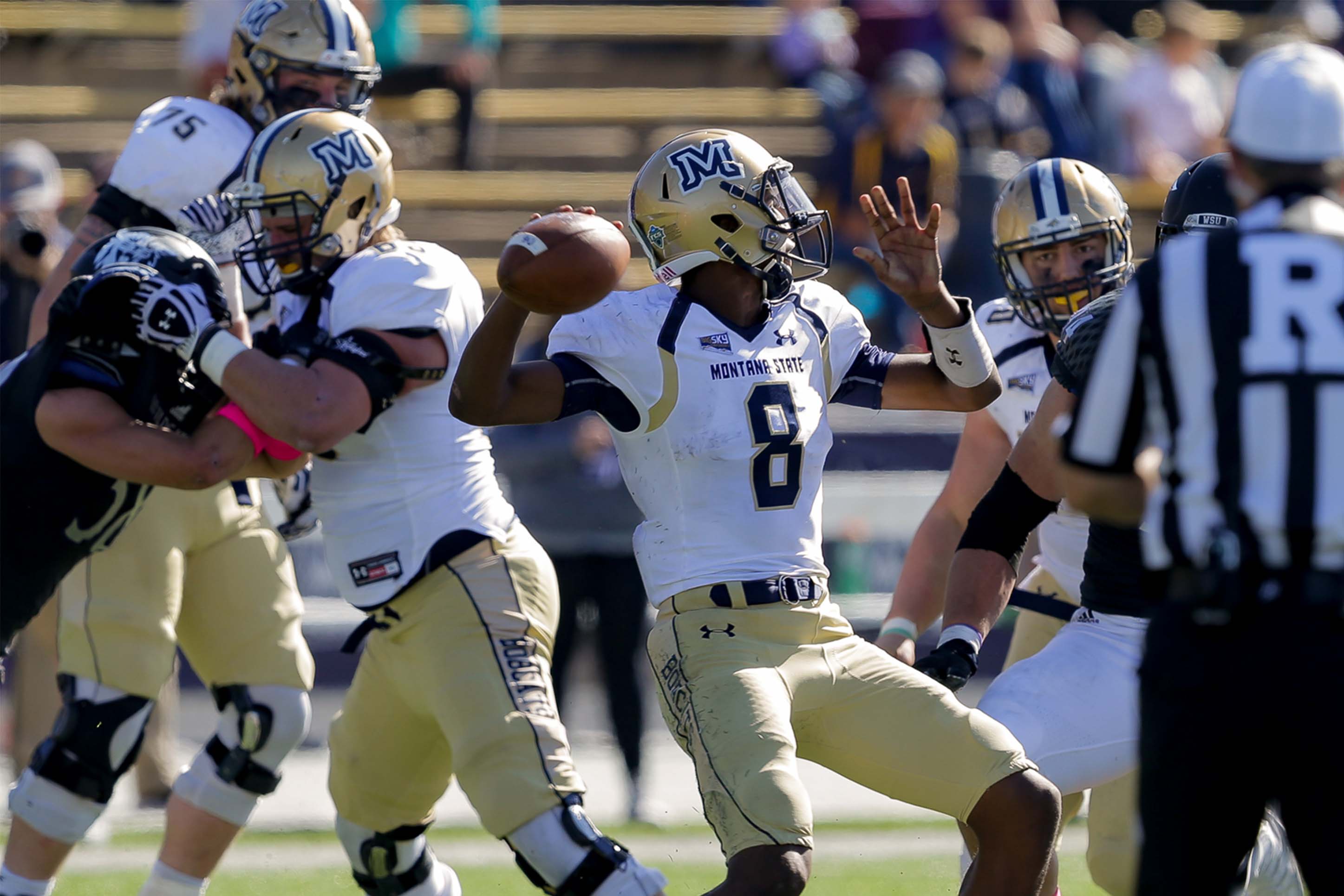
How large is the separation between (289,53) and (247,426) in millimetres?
1455

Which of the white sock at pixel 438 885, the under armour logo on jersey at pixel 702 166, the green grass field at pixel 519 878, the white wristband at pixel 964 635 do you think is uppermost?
the under armour logo on jersey at pixel 702 166

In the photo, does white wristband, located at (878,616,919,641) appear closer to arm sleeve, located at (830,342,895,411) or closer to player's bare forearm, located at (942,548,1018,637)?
player's bare forearm, located at (942,548,1018,637)

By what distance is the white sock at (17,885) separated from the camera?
14.1 ft

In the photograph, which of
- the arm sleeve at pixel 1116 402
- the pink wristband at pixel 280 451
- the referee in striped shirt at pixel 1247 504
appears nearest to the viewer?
the referee in striped shirt at pixel 1247 504

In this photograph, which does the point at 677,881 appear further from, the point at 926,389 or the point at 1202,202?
the point at 1202,202

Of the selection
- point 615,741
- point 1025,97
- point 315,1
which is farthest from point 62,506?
point 1025,97

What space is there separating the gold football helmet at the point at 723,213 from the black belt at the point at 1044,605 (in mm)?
1172

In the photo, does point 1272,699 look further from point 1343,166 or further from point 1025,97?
point 1025,97

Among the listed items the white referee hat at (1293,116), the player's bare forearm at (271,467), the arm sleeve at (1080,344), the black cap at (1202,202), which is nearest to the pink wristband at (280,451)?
the player's bare forearm at (271,467)

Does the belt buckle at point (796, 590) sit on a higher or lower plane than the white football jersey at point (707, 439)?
lower

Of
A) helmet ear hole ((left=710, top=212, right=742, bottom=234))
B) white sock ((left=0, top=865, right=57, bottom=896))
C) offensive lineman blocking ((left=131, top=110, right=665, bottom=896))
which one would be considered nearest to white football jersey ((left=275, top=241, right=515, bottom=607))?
offensive lineman blocking ((left=131, top=110, right=665, bottom=896))

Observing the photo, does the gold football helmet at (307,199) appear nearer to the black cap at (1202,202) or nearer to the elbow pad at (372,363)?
the elbow pad at (372,363)

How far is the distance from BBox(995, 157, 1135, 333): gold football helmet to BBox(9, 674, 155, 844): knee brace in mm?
2529

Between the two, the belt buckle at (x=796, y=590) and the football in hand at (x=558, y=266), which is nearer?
the football in hand at (x=558, y=266)
